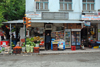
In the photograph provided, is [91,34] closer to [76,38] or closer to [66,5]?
[76,38]

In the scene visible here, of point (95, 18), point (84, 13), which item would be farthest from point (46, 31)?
point (95, 18)

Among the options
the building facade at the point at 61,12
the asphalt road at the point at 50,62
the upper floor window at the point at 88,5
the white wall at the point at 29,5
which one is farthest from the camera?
the upper floor window at the point at 88,5

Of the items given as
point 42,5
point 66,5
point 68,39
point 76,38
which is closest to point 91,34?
point 76,38

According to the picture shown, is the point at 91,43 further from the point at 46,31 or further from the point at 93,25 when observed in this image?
the point at 46,31

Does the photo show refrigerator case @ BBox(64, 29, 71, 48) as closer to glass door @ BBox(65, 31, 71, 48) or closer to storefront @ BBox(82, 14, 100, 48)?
glass door @ BBox(65, 31, 71, 48)

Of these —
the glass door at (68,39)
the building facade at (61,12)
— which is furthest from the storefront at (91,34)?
the glass door at (68,39)

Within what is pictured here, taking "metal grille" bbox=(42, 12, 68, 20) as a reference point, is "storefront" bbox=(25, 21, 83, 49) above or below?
below

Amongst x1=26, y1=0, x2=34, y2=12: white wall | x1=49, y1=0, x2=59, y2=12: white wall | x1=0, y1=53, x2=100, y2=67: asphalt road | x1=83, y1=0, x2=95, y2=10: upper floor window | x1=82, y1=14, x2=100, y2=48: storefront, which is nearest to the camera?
x1=0, y1=53, x2=100, y2=67: asphalt road

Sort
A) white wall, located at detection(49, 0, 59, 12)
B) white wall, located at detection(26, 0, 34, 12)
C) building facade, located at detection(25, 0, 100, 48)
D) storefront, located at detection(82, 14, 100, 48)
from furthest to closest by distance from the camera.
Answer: storefront, located at detection(82, 14, 100, 48), white wall, located at detection(49, 0, 59, 12), white wall, located at detection(26, 0, 34, 12), building facade, located at detection(25, 0, 100, 48)

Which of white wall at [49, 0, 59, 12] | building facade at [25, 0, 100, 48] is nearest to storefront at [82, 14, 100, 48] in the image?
building facade at [25, 0, 100, 48]

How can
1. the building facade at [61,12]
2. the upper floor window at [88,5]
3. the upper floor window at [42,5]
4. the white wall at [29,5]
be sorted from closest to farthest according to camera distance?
the building facade at [61,12] < the white wall at [29,5] < the upper floor window at [42,5] < the upper floor window at [88,5]

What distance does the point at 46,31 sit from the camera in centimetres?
1306

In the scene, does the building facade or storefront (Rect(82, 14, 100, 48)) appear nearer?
the building facade

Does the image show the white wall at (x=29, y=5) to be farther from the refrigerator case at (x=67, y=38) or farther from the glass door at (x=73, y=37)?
the glass door at (x=73, y=37)
